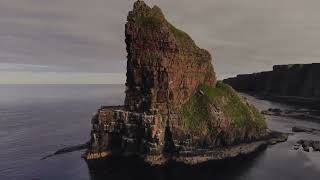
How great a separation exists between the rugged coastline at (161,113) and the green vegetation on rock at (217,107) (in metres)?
0.36

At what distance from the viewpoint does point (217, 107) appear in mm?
129125

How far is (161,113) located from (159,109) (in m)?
1.54

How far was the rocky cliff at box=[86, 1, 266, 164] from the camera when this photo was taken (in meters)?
117

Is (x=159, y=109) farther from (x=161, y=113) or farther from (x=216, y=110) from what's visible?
(x=216, y=110)

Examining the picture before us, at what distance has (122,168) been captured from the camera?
4250 inches

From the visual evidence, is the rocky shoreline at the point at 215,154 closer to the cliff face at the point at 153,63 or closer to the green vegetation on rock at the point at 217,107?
the green vegetation on rock at the point at 217,107

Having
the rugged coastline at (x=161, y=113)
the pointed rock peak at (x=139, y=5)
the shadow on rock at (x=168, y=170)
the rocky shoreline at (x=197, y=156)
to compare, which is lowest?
the shadow on rock at (x=168, y=170)

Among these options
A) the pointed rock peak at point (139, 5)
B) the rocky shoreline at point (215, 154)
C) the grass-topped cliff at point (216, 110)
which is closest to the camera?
the rocky shoreline at point (215, 154)

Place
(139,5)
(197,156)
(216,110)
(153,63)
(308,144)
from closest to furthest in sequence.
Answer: (197,156) → (153,63) → (139,5) → (216,110) → (308,144)

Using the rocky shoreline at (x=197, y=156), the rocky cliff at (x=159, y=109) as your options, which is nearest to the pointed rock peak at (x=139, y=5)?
the rocky cliff at (x=159, y=109)

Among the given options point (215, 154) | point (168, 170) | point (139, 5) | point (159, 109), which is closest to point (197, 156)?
point (215, 154)

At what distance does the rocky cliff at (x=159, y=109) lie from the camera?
4589 inches

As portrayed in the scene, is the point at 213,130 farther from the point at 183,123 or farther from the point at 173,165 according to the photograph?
the point at 173,165

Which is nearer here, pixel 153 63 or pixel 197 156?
pixel 197 156
